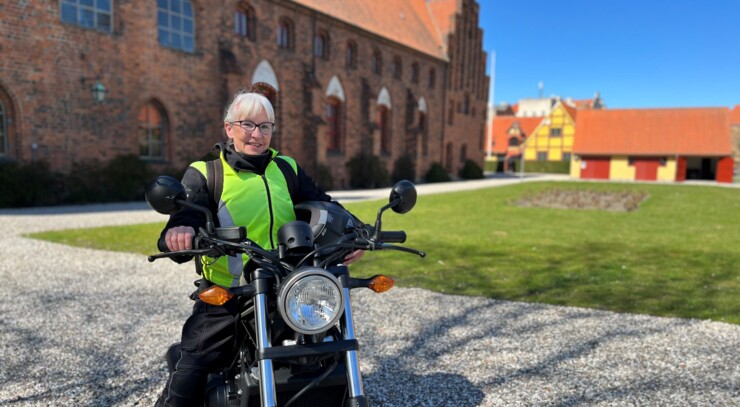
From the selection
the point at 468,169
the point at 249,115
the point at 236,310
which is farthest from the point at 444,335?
the point at 468,169

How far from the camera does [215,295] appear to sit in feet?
5.51

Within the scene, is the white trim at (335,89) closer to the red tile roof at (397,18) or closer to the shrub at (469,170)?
the red tile roof at (397,18)

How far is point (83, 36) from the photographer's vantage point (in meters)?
14.6

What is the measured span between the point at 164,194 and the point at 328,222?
639 mm

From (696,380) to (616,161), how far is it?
1735 inches

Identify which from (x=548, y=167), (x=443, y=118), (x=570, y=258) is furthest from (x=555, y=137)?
(x=570, y=258)

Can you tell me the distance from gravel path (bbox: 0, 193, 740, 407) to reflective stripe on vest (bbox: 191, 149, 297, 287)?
147cm

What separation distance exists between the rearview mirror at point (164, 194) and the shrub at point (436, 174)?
3208 cm

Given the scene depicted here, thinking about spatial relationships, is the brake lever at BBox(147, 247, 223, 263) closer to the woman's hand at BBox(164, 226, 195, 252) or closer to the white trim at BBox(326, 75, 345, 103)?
the woman's hand at BBox(164, 226, 195, 252)

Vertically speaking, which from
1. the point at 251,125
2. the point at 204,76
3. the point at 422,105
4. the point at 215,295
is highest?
the point at 422,105

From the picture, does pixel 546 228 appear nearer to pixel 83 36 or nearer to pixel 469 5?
pixel 83 36

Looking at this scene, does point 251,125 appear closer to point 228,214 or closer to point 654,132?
point 228,214

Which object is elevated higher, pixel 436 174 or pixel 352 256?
pixel 352 256

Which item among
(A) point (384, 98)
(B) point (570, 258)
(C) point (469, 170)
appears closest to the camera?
(B) point (570, 258)
